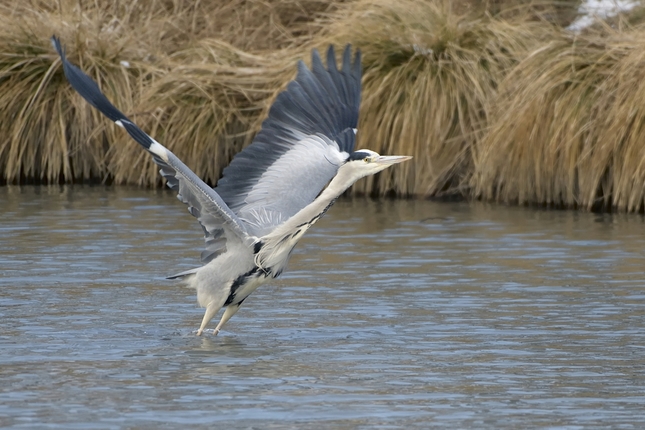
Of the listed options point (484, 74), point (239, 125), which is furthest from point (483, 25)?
point (239, 125)

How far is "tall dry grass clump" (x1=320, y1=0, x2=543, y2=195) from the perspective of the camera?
13461 millimetres

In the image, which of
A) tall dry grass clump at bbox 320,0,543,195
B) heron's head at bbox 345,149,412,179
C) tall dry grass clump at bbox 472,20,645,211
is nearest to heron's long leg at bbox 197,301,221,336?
heron's head at bbox 345,149,412,179

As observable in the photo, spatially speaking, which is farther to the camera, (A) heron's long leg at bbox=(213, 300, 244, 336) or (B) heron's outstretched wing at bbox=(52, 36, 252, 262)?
(A) heron's long leg at bbox=(213, 300, 244, 336)

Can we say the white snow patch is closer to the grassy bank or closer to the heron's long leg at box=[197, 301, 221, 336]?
the grassy bank

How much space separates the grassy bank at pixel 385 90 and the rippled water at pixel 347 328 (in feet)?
2.45

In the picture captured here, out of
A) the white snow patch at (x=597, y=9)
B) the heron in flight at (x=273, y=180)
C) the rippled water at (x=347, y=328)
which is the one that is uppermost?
the white snow patch at (x=597, y=9)

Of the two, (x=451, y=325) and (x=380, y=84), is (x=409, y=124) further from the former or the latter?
(x=451, y=325)

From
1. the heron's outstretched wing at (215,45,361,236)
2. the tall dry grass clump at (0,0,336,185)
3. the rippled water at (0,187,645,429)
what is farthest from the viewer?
the tall dry grass clump at (0,0,336,185)

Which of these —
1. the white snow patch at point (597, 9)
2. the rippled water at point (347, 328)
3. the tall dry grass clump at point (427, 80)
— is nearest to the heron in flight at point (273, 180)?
the rippled water at point (347, 328)

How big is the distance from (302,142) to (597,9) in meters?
6.70

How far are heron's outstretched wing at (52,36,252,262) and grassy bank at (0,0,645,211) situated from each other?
5409 mm

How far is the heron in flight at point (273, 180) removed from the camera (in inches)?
281

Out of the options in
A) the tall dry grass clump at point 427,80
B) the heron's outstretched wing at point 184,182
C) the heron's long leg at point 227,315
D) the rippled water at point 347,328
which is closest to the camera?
the rippled water at point 347,328

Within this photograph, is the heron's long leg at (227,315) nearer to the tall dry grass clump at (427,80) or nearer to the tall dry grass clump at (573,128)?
the tall dry grass clump at (573,128)
